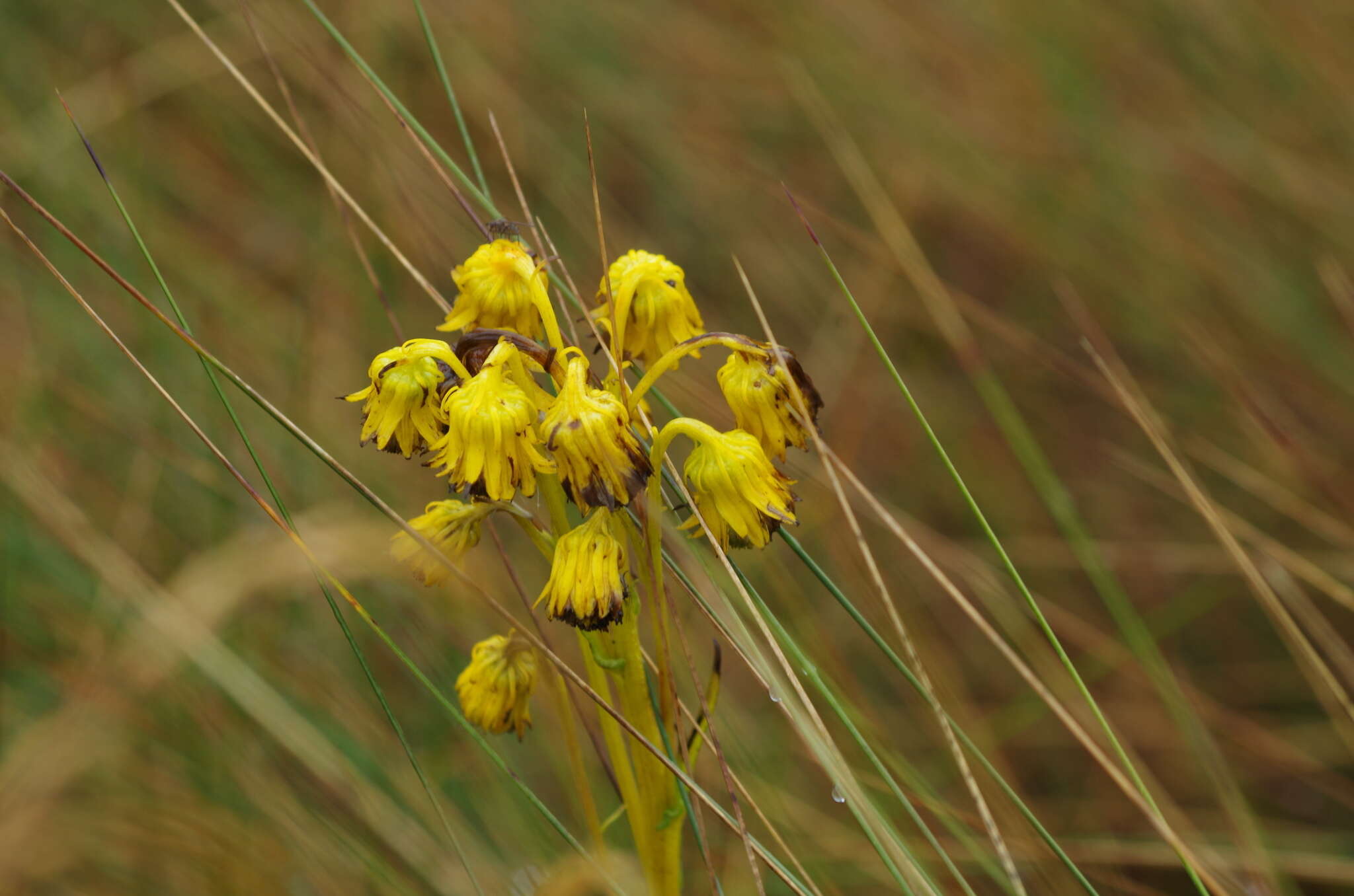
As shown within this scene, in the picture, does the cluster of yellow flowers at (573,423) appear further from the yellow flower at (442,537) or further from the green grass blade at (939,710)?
the green grass blade at (939,710)

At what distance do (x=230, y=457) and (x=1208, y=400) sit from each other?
257 cm

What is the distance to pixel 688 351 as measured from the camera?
110cm

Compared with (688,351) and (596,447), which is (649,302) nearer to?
(688,351)

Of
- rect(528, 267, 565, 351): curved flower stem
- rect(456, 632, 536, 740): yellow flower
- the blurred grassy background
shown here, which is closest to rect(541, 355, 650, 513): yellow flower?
rect(528, 267, 565, 351): curved flower stem

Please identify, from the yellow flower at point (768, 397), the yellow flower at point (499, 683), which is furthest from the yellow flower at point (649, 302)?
the yellow flower at point (499, 683)

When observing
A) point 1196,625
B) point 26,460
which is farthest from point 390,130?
point 1196,625

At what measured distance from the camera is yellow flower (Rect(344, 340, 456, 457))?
110 centimetres

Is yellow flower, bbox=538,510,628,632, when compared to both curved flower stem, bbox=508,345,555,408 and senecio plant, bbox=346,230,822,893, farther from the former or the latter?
curved flower stem, bbox=508,345,555,408

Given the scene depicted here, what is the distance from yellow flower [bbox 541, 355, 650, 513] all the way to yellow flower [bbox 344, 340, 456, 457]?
140mm

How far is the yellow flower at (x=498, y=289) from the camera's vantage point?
118 cm

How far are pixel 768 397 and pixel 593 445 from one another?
22 cm

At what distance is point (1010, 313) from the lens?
3.31 metres

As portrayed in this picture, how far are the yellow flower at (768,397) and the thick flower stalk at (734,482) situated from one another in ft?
0.15

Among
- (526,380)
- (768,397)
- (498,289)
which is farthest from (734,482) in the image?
(498,289)
